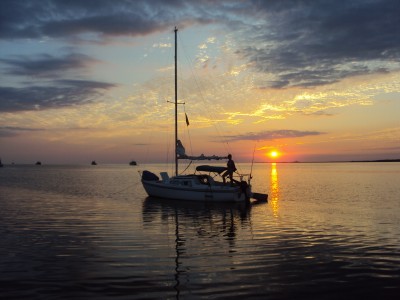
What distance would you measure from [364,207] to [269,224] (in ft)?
46.3

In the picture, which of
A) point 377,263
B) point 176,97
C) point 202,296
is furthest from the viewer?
point 176,97

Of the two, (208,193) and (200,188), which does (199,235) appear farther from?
(200,188)

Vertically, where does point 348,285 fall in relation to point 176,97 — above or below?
below

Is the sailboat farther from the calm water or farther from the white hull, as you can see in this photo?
the calm water

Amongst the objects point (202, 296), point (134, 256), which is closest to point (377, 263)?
point (202, 296)

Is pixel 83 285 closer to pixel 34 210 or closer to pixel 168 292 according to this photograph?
pixel 168 292

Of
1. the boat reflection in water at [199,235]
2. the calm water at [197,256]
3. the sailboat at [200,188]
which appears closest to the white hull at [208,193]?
the sailboat at [200,188]

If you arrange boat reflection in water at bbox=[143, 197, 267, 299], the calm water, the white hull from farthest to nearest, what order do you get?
the white hull < boat reflection in water at bbox=[143, 197, 267, 299] < the calm water

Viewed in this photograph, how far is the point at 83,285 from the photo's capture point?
36.5 feet

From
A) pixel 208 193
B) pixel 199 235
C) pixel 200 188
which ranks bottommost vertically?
pixel 199 235

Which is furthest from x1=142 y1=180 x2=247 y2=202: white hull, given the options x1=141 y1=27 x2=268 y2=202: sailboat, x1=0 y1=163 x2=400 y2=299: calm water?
x1=0 y1=163 x2=400 y2=299: calm water

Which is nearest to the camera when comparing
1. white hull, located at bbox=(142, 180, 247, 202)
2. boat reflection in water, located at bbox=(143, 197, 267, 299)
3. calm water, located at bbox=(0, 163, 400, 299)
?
calm water, located at bbox=(0, 163, 400, 299)

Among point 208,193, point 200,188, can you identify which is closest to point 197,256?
point 208,193

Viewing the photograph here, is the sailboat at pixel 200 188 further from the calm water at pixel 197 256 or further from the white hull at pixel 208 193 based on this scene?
the calm water at pixel 197 256
